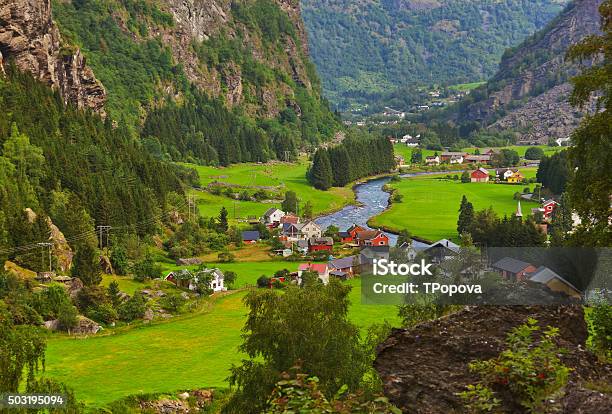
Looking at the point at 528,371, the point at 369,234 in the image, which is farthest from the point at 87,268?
the point at 528,371

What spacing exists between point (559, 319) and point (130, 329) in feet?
172

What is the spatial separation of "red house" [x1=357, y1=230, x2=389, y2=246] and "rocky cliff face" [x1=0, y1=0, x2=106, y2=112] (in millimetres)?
53314

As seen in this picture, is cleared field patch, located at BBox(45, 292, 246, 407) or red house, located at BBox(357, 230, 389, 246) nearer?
cleared field patch, located at BBox(45, 292, 246, 407)

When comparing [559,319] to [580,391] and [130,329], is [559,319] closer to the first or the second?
[580,391]

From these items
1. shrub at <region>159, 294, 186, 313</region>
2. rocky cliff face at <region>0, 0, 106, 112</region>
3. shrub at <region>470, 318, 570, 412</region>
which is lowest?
shrub at <region>159, 294, 186, 313</region>

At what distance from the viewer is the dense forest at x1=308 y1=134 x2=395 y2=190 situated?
547 feet

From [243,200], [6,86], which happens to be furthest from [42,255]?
[243,200]

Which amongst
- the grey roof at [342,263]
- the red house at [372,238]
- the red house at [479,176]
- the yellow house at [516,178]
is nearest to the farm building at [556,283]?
the grey roof at [342,263]

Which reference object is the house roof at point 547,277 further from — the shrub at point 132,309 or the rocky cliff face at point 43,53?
the rocky cliff face at point 43,53

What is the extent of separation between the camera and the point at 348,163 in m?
178

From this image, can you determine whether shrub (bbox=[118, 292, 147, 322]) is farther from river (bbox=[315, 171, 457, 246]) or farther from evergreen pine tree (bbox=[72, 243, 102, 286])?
river (bbox=[315, 171, 457, 246])

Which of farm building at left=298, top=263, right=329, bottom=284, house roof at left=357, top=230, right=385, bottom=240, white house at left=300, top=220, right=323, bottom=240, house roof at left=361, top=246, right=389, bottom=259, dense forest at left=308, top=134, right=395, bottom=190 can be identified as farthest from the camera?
dense forest at left=308, top=134, right=395, bottom=190

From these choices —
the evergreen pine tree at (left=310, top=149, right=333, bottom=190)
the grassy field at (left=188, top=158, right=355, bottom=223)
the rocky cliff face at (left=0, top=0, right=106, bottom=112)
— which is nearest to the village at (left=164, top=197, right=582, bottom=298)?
the grassy field at (left=188, top=158, right=355, bottom=223)

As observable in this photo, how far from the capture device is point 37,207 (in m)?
77.9
